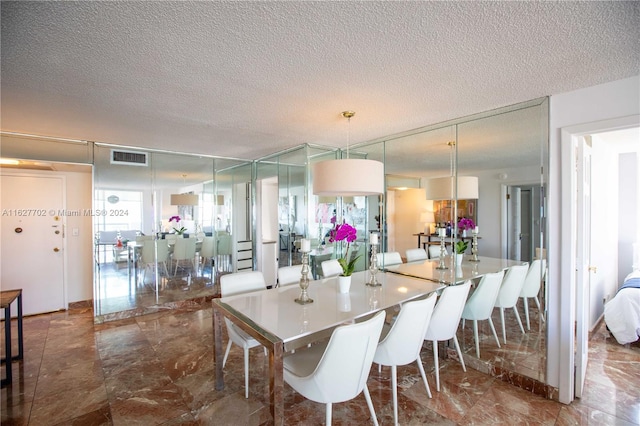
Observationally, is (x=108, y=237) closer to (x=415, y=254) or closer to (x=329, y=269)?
(x=329, y=269)

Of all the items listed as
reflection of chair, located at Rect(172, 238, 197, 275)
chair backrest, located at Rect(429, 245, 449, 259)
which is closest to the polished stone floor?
chair backrest, located at Rect(429, 245, 449, 259)

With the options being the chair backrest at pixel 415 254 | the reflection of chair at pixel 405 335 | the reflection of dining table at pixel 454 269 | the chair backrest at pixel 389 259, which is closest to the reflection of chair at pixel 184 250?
the chair backrest at pixel 389 259

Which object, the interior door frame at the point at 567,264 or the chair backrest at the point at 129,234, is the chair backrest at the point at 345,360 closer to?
the interior door frame at the point at 567,264

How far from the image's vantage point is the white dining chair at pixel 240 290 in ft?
7.28

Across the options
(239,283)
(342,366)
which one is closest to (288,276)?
(239,283)

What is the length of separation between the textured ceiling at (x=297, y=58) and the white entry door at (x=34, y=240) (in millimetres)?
1522

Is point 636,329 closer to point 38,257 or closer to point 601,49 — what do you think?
point 601,49

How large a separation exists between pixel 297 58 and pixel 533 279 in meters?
2.54

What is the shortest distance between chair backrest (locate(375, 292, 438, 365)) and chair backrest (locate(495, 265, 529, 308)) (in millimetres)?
1182

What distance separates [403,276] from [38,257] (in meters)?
4.88

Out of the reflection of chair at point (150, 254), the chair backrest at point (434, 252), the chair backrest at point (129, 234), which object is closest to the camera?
the chair backrest at point (434, 252)

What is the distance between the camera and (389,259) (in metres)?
3.65

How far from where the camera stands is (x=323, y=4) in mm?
1235

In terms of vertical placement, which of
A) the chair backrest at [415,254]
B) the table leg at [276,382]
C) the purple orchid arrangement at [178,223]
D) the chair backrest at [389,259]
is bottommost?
the table leg at [276,382]
